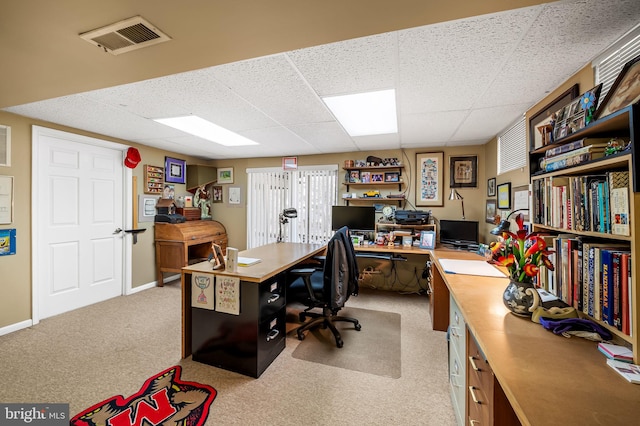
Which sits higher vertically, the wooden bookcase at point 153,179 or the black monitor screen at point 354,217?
the wooden bookcase at point 153,179

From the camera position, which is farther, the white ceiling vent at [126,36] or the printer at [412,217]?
the printer at [412,217]

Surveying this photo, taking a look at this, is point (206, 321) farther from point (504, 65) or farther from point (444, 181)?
point (444, 181)

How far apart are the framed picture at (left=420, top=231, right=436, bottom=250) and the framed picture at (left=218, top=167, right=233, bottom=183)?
3547 millimetres

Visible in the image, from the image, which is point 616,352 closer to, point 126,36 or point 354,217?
point 126,36

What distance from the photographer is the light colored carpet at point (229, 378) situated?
1.59 metres

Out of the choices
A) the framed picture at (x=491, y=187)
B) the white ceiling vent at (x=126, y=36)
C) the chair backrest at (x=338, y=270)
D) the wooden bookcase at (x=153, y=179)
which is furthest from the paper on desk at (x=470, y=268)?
the wooden bookcase at (x=153, y=179)

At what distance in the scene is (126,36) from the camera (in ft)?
4.00

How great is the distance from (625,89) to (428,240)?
2689mm

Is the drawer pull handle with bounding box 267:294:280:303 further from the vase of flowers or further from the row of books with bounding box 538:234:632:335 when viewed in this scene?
the row of books with bounding box 538:234:632:335

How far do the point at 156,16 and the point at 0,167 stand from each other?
2.82m

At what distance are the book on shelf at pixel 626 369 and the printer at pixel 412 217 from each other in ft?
9.20

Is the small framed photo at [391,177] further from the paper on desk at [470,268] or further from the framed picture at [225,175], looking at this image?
the framed picture at [225,175]

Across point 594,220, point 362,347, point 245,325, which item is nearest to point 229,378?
point 245,325

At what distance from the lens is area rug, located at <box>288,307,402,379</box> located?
2.08 meters
